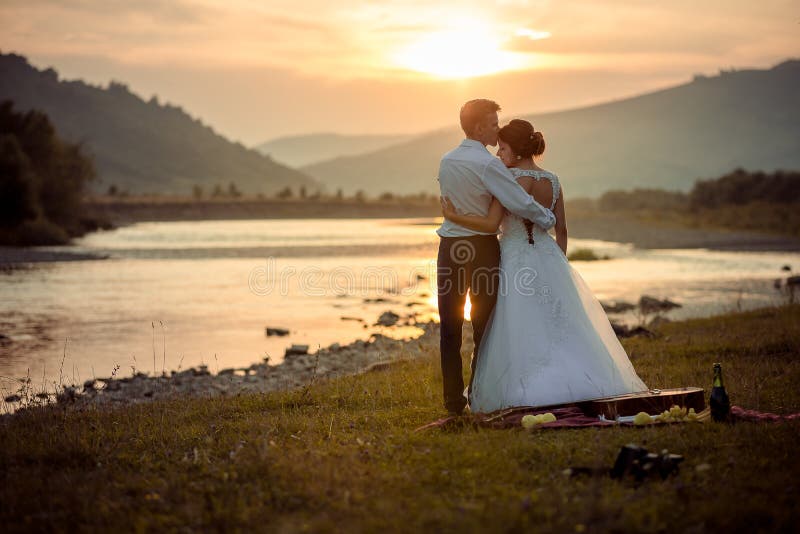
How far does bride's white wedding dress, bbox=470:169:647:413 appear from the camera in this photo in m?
7.71

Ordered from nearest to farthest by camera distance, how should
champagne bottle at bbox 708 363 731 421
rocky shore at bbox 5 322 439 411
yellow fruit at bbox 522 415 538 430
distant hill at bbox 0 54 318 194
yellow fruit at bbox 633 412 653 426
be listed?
yellow fruit at bbox 522 415 538 430
yellow fruit at bbox 633 412 653 426
champagne bottle at bbox 708 363 731 421
rocky shore at bbox 5 322 439 411
distant hill at bbox 0 54 318 194

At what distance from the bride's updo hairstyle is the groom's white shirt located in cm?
43

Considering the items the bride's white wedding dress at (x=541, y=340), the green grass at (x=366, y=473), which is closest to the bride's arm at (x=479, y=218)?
the bride's white wedding dress at (x=541, y=340)

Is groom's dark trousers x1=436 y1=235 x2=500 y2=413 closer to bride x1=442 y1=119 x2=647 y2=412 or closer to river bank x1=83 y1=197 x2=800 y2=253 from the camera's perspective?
bride x1=442 y1=119 x2=647 y2=412

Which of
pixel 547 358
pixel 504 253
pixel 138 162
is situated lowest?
pixel 547 358

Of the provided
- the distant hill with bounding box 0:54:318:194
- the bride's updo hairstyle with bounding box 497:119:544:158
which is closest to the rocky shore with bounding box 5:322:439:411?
the bride's updo hairstyle with bounding box 497:119:544:158

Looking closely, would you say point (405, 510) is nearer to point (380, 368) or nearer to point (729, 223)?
point (380, 368)

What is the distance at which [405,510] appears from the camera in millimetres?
5387

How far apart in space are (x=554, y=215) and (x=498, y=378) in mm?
1564

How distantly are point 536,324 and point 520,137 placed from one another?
5.53ft

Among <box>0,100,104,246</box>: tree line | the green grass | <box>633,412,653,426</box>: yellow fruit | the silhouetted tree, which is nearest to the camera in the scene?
the green grass

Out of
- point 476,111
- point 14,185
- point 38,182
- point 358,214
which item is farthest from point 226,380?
point 358,214

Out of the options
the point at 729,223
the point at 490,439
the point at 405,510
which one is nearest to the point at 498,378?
the point at 490,439

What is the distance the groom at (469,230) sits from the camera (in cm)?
757
